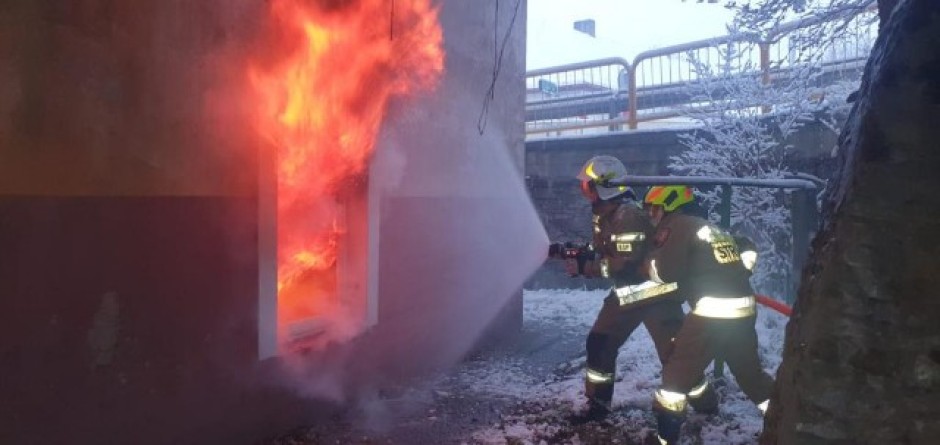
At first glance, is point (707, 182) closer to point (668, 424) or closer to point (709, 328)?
point (709, 328)

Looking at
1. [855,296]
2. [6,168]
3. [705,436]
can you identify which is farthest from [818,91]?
[6,168]

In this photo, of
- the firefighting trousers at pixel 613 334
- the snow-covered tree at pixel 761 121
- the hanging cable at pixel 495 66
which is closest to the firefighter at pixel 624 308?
the firefighting trousers at pixel 613 334

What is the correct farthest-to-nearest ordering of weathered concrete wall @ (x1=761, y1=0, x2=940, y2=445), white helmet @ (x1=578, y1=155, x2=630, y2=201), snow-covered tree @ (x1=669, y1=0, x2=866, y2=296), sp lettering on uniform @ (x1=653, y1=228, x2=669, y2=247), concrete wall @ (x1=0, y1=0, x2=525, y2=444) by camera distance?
snow-covered tree @ (x1=669, y1=0, x2=866, y2=296) → white helmet @ (x1=578, y1=155, x2=630, y2=201) → sp lettering on uniform @ (x1=653, y1=228, x2=669, y2=247) → concrete wall @ (x1=0, y1=0, x2=525, y2=444) → weathered concrete wall @ (x1=761, y1=0, x2=940, y2=445)

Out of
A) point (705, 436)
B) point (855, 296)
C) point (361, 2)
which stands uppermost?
point (361, 2)

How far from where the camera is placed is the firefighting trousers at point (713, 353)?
458 centimetres

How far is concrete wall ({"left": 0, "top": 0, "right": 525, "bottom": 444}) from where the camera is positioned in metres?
3.36

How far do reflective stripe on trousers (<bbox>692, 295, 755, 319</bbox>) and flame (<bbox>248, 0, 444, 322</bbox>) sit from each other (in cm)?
306

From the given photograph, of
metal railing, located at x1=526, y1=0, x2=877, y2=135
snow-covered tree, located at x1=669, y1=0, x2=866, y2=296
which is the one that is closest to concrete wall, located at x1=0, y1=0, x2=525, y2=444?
snow-covered tree, located at x1=669, y1=0, x2=866, y2=296

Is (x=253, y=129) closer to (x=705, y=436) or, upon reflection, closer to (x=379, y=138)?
(x=379, y=138)

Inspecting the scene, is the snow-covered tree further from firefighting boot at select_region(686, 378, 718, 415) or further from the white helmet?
firefighting boot at select_region(686, 378, 718, 415)

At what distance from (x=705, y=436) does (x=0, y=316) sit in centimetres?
484

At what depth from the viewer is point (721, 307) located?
4.58 metres

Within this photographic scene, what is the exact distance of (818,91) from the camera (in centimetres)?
925

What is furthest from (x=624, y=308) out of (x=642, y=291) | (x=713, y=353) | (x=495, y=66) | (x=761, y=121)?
(x=761, y=121)
